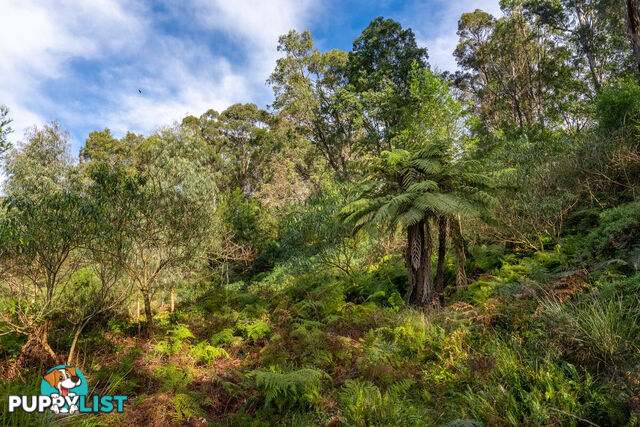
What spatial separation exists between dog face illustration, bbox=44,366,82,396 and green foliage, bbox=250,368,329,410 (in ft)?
7.89

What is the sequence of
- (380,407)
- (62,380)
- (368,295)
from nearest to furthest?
1. (380,407)
2. (62,380)
3. (368,295)

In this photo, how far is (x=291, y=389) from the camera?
3.59 m

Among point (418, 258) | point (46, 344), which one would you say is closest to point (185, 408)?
point (46, 344)

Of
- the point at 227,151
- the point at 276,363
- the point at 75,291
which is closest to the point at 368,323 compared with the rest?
the point at 276,363

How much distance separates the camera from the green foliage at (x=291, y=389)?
3609mm

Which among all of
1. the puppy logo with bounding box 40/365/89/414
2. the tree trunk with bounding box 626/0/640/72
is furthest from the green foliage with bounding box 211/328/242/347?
the tree trunk with bounding box 626/0/640/72

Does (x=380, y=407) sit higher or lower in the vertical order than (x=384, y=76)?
lower

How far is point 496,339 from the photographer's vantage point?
369 cm

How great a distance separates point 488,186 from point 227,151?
26.3 meters

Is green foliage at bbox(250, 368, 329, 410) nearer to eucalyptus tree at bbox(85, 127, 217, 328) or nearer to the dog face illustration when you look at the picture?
the dog face illustration

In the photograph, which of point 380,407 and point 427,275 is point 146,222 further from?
point 427,275

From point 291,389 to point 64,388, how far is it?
9.53ft

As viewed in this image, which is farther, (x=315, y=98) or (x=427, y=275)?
(x=315, y=98)

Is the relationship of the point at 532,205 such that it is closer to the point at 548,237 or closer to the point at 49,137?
the point at 548,237
